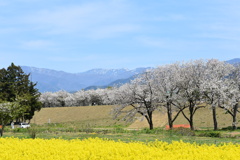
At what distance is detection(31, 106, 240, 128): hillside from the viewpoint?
5898 cm

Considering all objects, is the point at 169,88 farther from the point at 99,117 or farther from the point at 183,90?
the point at 99,117

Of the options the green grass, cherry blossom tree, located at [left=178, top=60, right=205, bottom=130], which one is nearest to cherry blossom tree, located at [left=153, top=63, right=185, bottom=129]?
cherry blossom tree, located at [left=178, top=60, right=205, bottom=130]

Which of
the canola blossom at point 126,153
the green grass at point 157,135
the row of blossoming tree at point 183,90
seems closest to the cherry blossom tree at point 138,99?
the row of blossoming tree at point 183,90

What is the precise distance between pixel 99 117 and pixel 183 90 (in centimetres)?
4347

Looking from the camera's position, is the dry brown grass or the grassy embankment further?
the dry brown grass

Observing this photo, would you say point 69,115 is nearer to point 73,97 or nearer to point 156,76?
point 73,97

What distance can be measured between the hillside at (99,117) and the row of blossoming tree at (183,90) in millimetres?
9219

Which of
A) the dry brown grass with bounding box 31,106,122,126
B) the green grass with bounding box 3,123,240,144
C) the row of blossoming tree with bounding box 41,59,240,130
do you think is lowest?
the green grass with bounding box 3,123,240,144

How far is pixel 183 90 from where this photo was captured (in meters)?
46.1

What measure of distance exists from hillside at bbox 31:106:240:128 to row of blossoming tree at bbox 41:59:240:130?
922 cm

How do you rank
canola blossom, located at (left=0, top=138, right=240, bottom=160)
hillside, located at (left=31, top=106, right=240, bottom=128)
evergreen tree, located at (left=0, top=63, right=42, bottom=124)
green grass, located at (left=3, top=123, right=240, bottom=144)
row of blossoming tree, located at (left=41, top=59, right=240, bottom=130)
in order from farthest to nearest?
evergreen tree, located at (left=0, top=63, right=42, bottom=124) → hillside, located at (left=31, top=106, right=240, bottom=128) → row of blossoming tree, located at (left=41, top=59, right=240, bottom=130) → green grass, located at (left=3, top=123, right=240, bottom=144) → canola blossom, located at (left=0, top=138, right=240, bottom=160)

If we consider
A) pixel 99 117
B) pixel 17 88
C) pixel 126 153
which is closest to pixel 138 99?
pixel 126 153

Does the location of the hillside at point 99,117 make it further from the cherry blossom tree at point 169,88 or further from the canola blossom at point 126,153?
the canola blossom at point 126,153

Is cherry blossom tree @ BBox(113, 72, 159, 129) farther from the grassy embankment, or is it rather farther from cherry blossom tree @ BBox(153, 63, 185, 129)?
the grassy embankment
